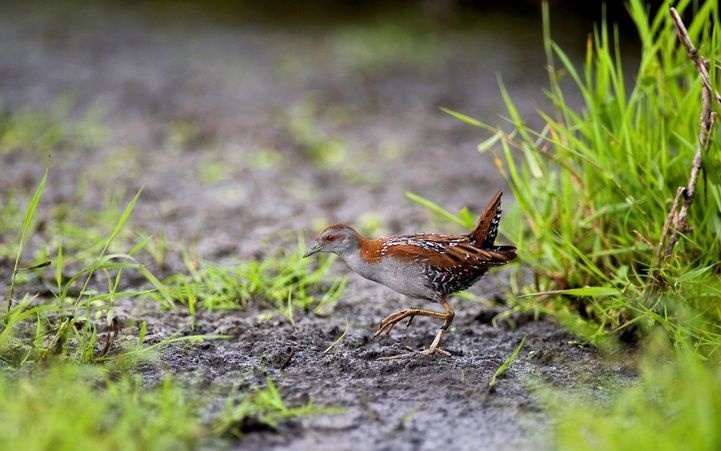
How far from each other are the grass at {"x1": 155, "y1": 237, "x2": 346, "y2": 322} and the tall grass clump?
1.07m

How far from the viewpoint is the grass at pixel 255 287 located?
4.24 m

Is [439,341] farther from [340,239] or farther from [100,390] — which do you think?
[100,390]

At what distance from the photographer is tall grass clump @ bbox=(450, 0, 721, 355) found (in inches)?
143

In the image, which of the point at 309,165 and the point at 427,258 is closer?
the point at 427,258

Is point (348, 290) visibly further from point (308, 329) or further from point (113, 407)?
point (113, 407)

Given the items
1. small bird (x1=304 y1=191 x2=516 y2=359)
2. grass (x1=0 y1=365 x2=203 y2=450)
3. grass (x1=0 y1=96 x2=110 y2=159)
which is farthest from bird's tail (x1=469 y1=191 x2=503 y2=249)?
grass (x1=0 y1=96 x2=110 y2=159)

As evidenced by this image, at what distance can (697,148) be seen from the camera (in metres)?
3.67

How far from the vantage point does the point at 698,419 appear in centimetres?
250

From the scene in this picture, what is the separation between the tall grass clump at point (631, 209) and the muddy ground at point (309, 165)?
11.2 inches

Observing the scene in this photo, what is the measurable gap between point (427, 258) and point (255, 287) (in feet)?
3.69

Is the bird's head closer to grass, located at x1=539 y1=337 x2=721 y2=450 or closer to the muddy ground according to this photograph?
the muddy ground

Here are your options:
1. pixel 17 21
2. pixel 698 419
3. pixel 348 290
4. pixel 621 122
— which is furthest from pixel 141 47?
pixel 698 419

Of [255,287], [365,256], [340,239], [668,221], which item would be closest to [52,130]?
[255,287]

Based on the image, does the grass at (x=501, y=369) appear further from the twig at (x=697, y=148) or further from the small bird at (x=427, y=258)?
the twig at (x=697, y=148)
